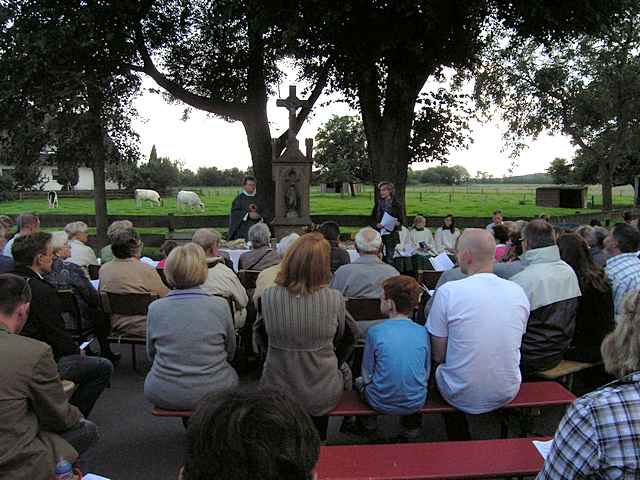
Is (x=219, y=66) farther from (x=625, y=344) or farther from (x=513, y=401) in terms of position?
(x=625, y=344)

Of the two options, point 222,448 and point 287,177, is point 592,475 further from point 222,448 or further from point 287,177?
point 287,177

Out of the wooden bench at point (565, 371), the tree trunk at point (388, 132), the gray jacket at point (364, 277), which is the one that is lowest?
the wooden bench at point (565, 371)

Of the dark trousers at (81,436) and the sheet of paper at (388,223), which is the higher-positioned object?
the sheet of paper at (388,223)

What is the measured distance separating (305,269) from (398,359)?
0.87 metres

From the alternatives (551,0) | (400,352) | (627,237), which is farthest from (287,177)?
(400,352)

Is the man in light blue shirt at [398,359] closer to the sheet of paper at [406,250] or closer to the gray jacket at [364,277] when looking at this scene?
the gray jacket at [364,277]

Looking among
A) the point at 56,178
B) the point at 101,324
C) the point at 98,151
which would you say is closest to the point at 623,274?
the point at 101,324

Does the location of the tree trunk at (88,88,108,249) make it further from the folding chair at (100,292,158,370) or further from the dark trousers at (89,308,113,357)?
the folding chair at (100,292,158,370)

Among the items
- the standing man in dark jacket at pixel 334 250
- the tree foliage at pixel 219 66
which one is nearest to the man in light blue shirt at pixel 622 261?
the standing man in dark jacket at pixel 334 250

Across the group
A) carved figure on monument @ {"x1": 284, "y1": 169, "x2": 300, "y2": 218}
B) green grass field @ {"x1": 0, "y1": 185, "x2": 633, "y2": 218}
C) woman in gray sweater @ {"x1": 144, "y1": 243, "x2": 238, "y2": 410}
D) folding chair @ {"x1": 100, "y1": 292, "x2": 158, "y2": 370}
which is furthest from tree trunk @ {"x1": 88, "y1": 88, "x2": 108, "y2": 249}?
green grass field @ {"x1": 0, "y1": 185, "x2": 633, "y2": 218}

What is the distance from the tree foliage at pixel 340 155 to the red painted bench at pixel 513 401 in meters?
42.9

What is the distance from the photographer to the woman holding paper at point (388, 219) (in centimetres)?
1012

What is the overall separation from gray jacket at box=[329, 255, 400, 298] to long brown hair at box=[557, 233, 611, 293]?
151 centimetres

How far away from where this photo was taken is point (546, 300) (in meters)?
4.39
